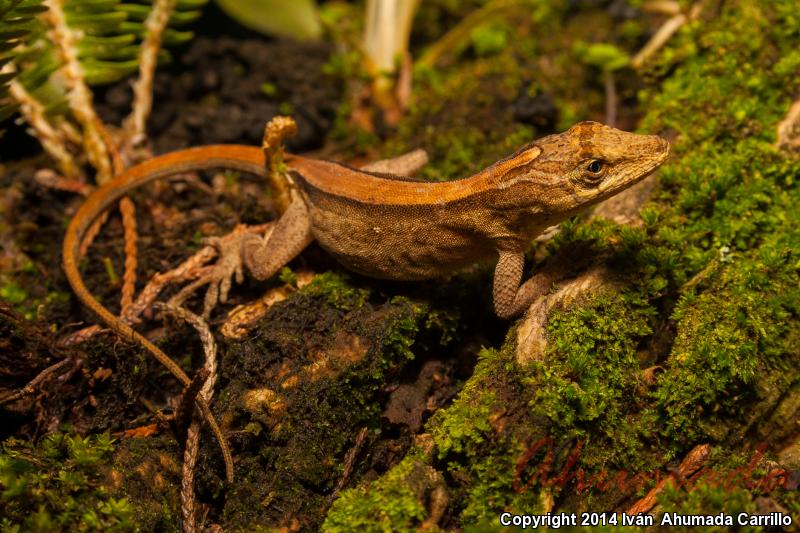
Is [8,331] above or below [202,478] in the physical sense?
above

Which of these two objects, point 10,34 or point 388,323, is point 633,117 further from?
point 10,34

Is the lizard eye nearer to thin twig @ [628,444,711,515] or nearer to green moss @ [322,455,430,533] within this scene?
thin twig @ [628,444,711,515]

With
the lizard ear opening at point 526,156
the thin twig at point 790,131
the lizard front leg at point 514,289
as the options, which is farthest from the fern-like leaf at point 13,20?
the thin twig at point 790,131

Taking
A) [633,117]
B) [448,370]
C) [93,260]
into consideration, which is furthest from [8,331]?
[633,117]

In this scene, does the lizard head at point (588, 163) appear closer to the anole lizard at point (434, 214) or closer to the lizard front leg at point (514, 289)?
the anole lizard at point (434, 214)

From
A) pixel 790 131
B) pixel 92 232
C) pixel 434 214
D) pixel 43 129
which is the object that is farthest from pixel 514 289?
pixel 43 129

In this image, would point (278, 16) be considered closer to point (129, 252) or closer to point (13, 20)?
point (13, 20)
